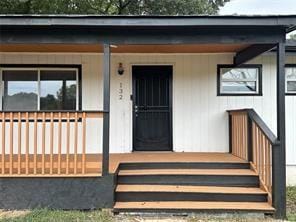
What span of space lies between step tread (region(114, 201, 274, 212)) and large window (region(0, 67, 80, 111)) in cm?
310

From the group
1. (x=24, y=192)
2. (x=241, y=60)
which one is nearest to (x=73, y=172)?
(x=24, y=192)

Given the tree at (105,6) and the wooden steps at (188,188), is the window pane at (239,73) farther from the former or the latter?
the tree at (105,6)

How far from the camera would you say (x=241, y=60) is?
760 centimetres

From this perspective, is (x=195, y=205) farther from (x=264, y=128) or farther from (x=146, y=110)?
(x=146, y=110)

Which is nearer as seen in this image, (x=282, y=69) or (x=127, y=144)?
(x=282, y=69)

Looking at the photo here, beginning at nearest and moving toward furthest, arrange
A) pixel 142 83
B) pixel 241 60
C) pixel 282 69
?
pixel 282 69 < pixel 241 60 < pixel 142 83

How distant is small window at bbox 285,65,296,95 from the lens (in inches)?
319

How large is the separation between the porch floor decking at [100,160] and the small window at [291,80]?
2023mm

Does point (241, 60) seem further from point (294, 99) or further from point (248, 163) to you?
point (248, 163)

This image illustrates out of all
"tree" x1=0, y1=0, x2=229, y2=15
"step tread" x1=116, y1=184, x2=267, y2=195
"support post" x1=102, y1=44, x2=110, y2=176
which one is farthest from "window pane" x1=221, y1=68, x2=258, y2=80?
"tree" x1=0, y1=0, x2=229, y2=15

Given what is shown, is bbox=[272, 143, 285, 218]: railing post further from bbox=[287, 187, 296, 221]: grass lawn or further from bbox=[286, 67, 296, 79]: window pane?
bbox=[286, 67, 296, 79]: window pane

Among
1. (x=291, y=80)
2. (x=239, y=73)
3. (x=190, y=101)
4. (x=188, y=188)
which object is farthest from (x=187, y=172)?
(x=291, y=80)

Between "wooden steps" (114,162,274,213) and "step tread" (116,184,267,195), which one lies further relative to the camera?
"step tread" (116,184,267,195)

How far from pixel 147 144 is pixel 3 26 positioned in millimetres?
3855
